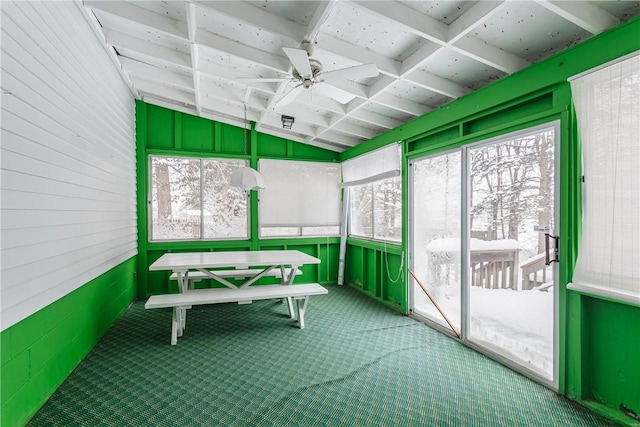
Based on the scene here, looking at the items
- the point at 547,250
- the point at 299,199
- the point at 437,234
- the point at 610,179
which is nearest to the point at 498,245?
the point at 547,250

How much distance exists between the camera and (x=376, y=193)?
16.6ft

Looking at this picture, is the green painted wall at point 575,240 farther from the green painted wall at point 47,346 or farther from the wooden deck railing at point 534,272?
the green painted wall at point 47,346

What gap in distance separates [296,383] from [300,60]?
8.45ft

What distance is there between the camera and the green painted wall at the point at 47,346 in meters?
1.85

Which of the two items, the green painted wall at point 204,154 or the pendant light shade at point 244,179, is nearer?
the pendant light shade at point 244,179

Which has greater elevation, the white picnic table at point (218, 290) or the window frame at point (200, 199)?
the window frame at point (200, 199)

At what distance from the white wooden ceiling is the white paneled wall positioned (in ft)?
2.05

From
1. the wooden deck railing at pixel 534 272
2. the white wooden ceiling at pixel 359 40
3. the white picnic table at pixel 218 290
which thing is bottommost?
the white picnic table at pixel 218 290

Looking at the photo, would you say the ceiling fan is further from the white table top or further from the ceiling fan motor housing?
the white table top

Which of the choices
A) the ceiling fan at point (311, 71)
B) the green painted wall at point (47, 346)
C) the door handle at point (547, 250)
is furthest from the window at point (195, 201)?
the door handle at point (547, 250)

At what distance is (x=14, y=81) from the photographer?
185cm

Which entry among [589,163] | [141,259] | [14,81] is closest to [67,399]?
[14,81]

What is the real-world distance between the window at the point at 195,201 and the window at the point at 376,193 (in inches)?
79.9

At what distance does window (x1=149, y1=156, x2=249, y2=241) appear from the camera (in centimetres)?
508
